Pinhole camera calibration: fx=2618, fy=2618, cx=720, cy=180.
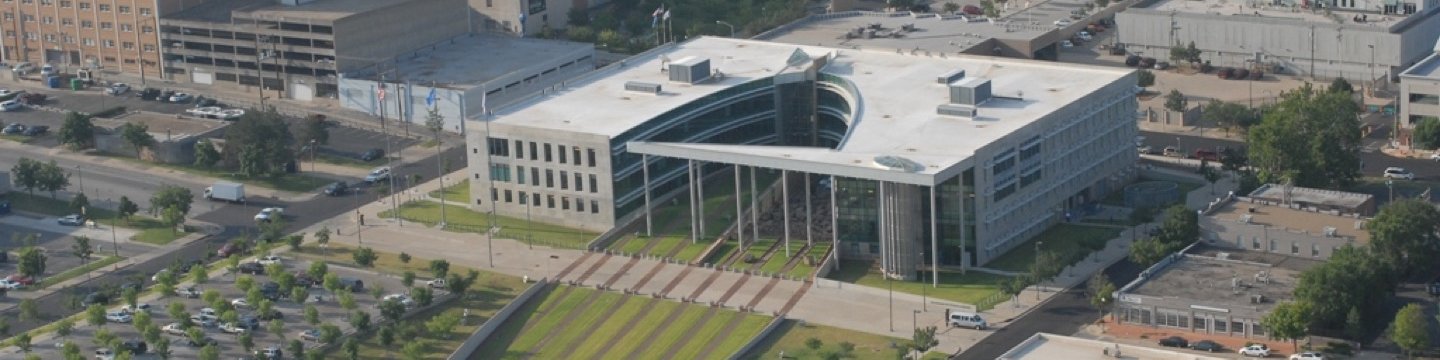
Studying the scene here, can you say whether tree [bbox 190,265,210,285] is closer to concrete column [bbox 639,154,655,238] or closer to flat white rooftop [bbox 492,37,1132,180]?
flat white rooftop [bbox 492,37,1132,180]

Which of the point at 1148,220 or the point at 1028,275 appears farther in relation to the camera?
the point at 1148,220

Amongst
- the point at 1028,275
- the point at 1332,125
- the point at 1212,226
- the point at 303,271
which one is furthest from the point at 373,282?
the point at 1332,125

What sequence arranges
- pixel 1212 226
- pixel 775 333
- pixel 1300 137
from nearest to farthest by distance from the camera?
pixel 775 333
pixel 1212 226
pixel 1300 137

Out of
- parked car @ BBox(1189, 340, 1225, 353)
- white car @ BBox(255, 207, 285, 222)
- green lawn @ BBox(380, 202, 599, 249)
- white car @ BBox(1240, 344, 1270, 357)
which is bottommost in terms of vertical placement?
parked car @ BBox(1189, 340, 1225, 353)

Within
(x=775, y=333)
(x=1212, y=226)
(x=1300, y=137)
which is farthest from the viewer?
(x=1300, y=137)

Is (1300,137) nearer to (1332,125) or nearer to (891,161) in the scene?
(1332,125)

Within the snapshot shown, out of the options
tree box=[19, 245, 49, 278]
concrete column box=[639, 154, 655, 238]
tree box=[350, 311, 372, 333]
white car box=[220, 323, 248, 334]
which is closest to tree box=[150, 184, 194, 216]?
tree box=[19, 245, 49, 278]

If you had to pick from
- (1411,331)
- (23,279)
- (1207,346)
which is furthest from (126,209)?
(1411,331)
